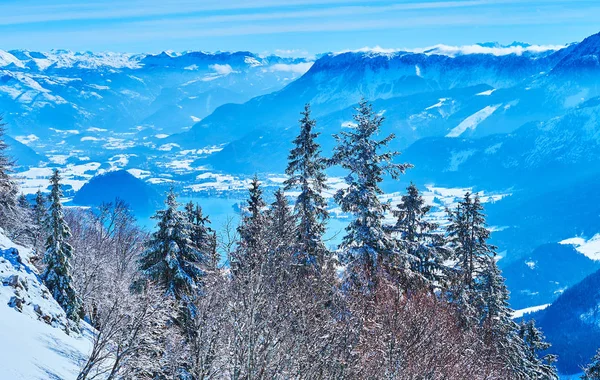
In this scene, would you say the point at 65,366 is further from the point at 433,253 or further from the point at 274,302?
the point at 433,253

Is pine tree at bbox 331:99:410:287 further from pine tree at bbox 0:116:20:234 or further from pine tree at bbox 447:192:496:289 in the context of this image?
pine tree at bbox 0:116:20:234

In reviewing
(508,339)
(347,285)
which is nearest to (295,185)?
(347,285)

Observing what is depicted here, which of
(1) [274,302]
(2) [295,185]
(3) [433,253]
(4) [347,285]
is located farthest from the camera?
(3) [433,253]

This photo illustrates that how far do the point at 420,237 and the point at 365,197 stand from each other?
24.9 ft

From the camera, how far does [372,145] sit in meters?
26.3

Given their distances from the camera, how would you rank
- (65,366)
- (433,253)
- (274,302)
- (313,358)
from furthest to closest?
(433,253), (65,366), (313,358), (274,302)

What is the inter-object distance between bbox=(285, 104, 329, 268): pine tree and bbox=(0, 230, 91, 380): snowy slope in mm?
11156

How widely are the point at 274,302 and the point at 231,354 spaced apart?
2.62 meters

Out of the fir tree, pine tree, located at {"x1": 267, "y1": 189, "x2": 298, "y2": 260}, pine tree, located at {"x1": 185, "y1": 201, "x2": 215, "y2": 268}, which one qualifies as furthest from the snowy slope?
pine tree, located at {"x1": 267, "y1": 189, "x2": 298, "y2": 260}

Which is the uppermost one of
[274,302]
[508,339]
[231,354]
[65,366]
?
[508,339]

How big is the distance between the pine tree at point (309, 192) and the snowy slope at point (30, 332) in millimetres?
11156

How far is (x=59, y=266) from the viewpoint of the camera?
30.5 meters

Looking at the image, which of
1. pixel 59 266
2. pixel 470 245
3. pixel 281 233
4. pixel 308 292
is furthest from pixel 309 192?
pixel 59 266

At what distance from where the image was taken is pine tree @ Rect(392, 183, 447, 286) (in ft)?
99.1
